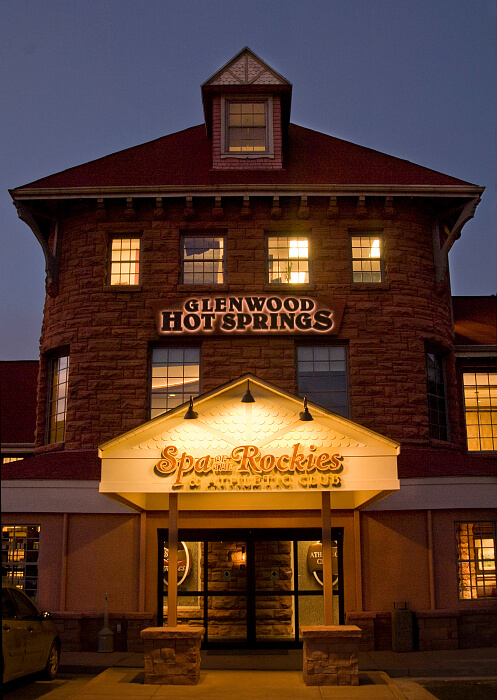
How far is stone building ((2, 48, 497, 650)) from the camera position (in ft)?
40.6

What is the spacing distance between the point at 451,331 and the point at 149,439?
9936 mm

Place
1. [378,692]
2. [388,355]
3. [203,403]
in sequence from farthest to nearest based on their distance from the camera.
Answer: [388,355] < [203,403] < [378,692]

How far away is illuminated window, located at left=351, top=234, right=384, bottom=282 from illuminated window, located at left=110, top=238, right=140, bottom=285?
5295 millimetres

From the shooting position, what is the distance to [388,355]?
17.8 meters

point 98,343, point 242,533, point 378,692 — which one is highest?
point 98,343

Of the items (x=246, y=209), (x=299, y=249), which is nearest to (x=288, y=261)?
(x=299, y=249)

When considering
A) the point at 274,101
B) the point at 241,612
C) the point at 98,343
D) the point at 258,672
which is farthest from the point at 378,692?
the point at 274,101

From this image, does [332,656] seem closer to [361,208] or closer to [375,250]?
[375,250]

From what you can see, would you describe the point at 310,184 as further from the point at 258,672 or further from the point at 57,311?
the point at 258,672

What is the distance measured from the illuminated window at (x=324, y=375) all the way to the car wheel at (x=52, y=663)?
7.71 metres

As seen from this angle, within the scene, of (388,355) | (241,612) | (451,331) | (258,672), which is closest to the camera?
(258,672)

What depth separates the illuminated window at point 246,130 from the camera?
1962 cm

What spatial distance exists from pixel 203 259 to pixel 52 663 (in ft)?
31.6

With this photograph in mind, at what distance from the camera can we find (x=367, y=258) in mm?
18562
